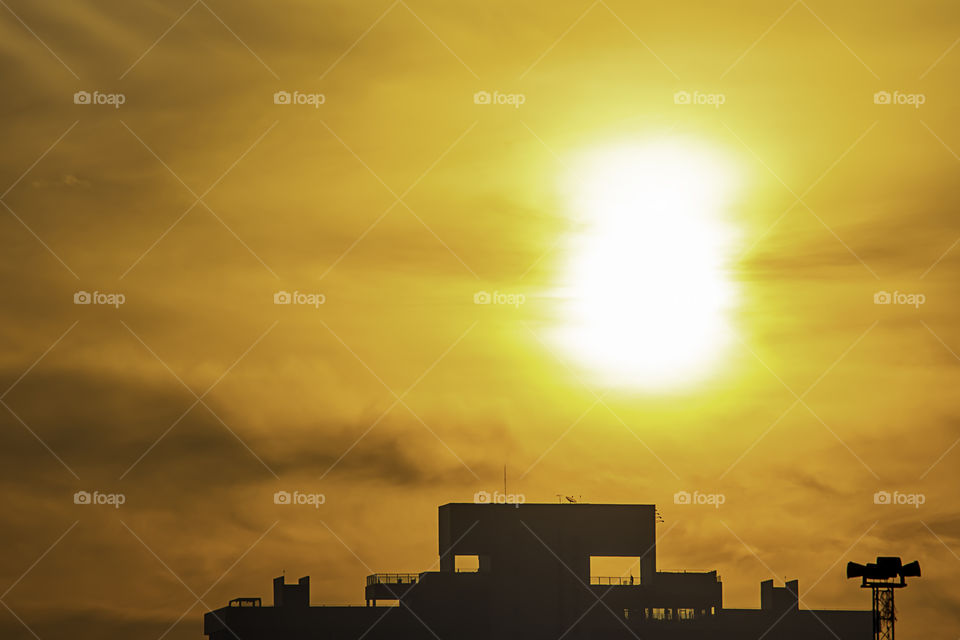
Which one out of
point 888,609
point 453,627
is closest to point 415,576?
point 453,627

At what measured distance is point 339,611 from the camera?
94500mm

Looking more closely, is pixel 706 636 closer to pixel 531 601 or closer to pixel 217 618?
pixel 531 601

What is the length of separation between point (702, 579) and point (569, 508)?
11684 millimetres

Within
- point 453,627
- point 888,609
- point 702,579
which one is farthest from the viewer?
point 702,579

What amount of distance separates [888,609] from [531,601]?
2573 cm

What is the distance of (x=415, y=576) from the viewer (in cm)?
9444

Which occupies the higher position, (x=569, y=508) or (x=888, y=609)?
(x=569, y=508)

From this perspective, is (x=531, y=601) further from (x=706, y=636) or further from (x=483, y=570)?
(x=706, y=636)

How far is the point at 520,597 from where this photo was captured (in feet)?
305

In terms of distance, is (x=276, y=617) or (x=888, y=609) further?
(x=276, y=617)

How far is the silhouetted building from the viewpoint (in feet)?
303

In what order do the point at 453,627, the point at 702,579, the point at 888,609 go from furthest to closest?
the point at 702,579
the point at 453,627
the point at 888,609

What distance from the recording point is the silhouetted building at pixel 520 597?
92500mm

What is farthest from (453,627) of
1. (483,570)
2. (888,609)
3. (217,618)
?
(888,609)
